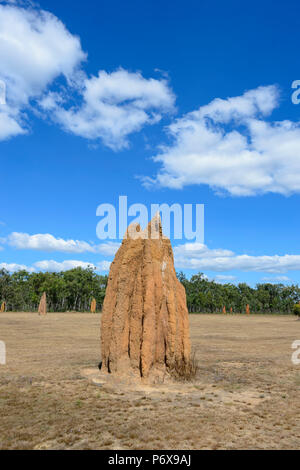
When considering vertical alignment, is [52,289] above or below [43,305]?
above

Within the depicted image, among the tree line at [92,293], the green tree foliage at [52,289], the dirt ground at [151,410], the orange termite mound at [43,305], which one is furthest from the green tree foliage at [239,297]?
the dirt ground at [151,410]

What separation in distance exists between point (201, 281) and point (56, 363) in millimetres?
86944

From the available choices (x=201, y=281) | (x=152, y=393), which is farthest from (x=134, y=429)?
(x=201, y=281)

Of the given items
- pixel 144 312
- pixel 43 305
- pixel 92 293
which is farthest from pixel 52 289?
pixel 144 312

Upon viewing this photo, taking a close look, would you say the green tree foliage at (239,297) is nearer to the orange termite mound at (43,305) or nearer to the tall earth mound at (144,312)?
the orange termite mound at (43,305)

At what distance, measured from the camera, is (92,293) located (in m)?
84.3

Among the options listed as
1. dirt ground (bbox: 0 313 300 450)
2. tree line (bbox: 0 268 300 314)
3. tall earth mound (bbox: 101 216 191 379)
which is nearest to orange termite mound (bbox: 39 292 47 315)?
tree line (bbox: 0 268 300 314)

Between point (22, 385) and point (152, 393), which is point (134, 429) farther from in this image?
point (22, 385)

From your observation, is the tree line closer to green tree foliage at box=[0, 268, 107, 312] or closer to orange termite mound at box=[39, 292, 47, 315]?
green tree foliage at box=[0, 268, 107, 312]

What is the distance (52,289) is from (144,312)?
220 feet

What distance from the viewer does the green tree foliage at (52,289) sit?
74250 millimetres

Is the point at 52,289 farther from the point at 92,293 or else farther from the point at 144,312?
the point at 144,312

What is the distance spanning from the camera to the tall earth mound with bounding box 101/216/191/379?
10.6 metres

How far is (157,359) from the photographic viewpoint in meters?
10.8
